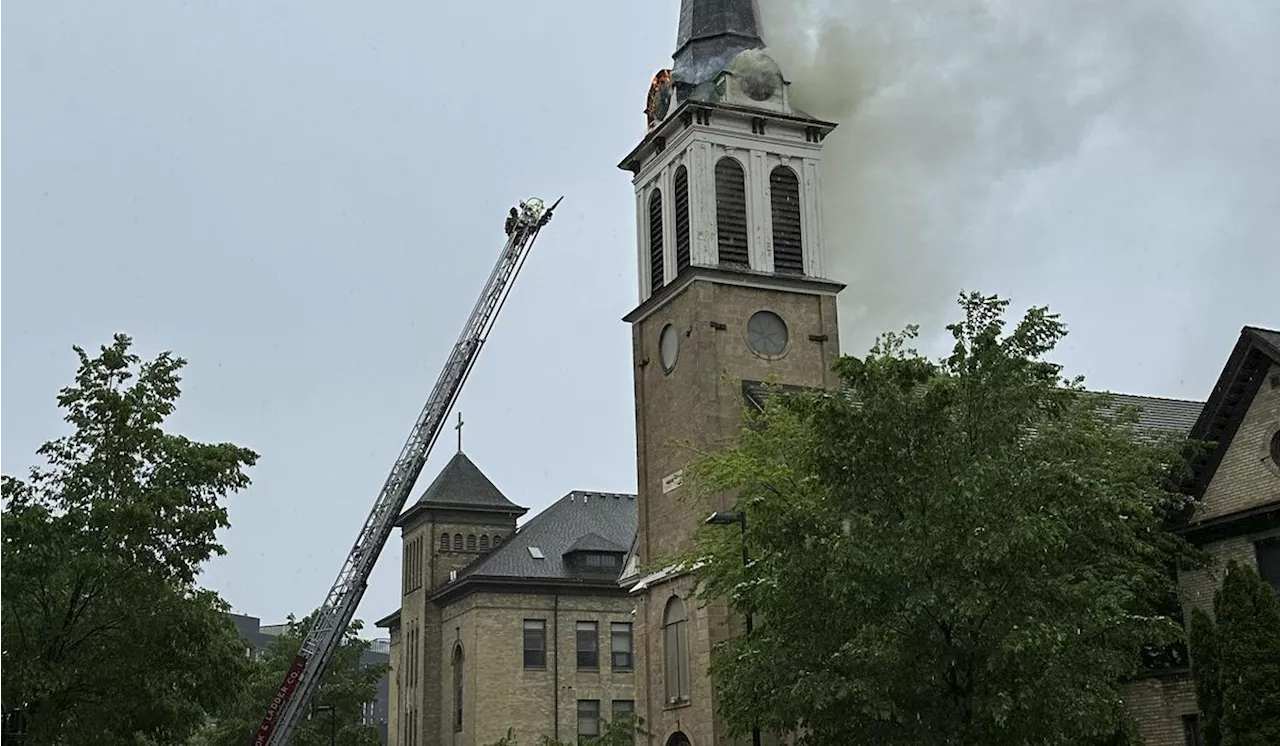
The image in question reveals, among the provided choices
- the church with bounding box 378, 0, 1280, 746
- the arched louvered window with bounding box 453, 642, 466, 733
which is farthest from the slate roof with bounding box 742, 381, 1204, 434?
the arched louvered window with bounding box 453, 642, 466, 733

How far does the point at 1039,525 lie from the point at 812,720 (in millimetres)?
4656

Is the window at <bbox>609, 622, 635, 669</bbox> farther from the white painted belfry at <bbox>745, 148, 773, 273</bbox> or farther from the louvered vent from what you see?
the white painted belfry at <bbox>745, 148, 773, 273</bbox>

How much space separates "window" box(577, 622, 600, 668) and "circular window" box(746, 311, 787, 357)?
24.8m

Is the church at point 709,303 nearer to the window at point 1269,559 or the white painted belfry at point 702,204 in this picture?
the white painted belfry at point 702,204

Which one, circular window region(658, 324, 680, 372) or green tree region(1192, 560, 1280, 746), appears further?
circular window region(658, 324, 680, 372)

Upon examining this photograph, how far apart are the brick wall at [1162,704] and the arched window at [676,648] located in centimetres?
1313

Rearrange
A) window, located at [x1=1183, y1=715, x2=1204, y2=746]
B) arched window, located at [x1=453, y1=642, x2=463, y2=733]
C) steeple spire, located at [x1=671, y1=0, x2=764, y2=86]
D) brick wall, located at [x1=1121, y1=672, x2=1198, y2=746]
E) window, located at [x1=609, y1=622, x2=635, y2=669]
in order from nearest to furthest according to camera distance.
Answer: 1. window, located at [x1=1183, y1=715, x2=1204, y2=746]
2. brick wall, located at [x1=1121, y1=672, x2=1198, y2=746]
3. steeple spire, located at [x1=671, y1=0, x2=764, y2=86]
4. arched window, located at [x1=453, y1=642, x2=463, y2=733]
5. window, located at [x1=609, y1=622, x2=635, y2=669]

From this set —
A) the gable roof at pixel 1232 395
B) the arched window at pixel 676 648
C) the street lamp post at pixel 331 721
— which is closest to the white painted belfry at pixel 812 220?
the arched window at pixel 676 648

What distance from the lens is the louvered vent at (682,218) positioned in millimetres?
43000

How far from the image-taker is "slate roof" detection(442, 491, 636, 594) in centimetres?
6353

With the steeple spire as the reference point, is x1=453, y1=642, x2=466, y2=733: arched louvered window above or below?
below

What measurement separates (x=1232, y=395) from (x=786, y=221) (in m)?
17.6

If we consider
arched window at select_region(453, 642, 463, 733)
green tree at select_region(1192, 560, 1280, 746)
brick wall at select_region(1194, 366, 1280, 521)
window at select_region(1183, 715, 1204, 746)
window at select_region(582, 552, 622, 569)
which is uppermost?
window at select_region(582, 552, 622, 569)

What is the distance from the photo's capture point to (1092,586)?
22453 millimetres
